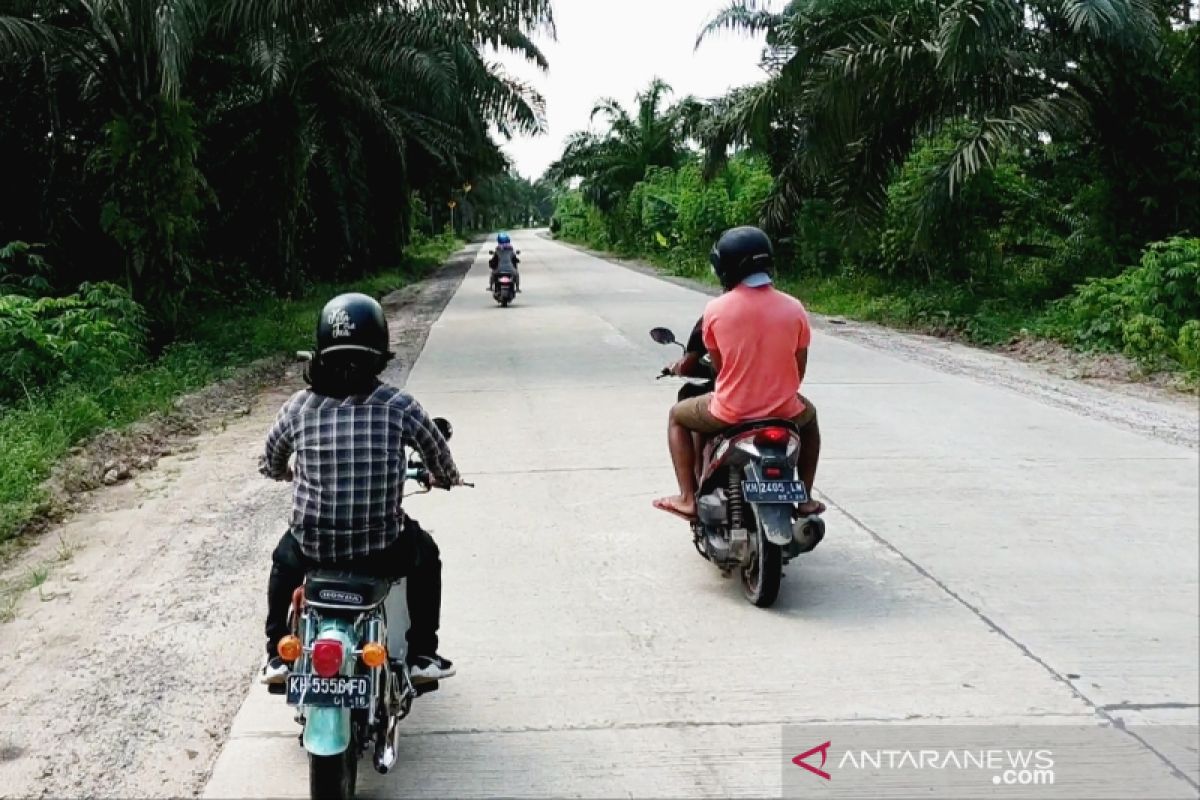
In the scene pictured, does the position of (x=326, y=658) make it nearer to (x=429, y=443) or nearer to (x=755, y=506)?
(x=429, y=443)

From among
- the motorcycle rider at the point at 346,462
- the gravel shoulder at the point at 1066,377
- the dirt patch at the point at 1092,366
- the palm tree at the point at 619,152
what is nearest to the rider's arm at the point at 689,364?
the motorcycle rider at the point at 346,462

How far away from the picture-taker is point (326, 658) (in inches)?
123

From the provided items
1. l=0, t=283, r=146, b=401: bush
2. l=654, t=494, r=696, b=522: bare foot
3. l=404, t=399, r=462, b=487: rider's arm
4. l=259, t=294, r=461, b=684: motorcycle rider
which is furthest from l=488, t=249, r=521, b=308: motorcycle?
l=259, t=294, r=461, b=684: motorcycle rider

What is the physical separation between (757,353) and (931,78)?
11.8 m

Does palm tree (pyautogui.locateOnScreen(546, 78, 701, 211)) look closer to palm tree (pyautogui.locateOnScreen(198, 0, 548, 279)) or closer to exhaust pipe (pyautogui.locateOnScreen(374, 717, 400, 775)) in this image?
palm tree (pyautogui.locateOnScreen(198, 0, 548, 279))

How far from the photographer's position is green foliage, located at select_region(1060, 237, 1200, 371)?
1206 centimetres

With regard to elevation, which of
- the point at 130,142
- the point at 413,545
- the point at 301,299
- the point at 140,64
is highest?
the point at 140,64

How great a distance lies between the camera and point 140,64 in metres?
12.6

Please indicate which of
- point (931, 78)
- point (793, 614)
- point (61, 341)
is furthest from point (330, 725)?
point (931, 78)

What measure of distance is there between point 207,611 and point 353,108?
741 inches

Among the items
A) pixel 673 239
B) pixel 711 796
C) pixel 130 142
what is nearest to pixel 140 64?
pixel 130 142

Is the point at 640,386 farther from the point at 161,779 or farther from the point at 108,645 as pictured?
the point at 161,779

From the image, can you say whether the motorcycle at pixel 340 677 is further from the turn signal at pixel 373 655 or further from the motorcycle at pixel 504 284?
the motorcycle at pixel 504 284

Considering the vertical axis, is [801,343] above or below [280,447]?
above
